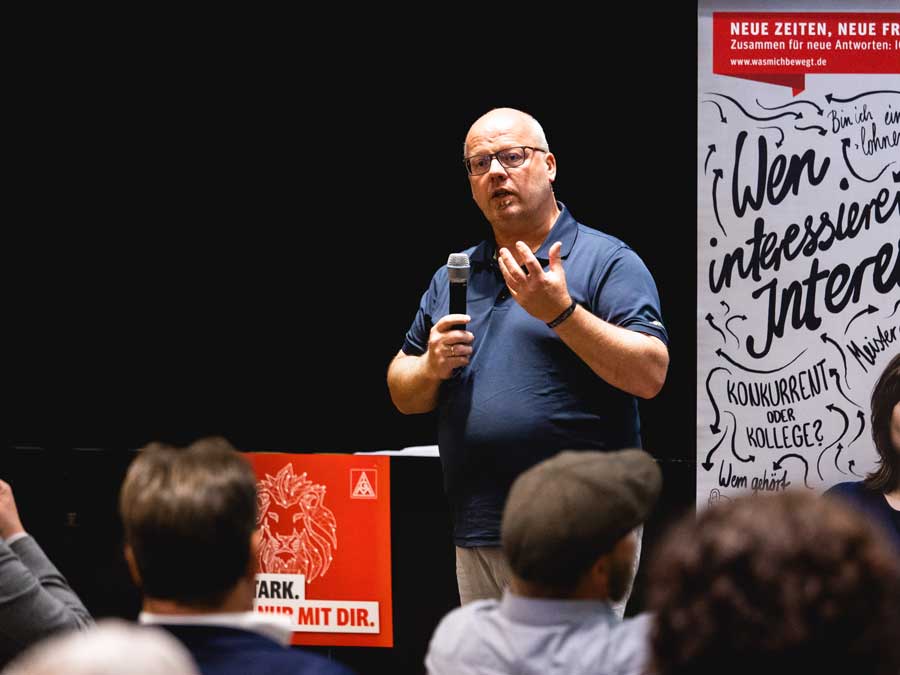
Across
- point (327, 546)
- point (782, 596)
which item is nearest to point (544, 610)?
point (782, 596)

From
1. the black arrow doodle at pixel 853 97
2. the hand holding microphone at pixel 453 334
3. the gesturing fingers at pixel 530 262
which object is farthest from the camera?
the black arrow doodle at pixel 853 97

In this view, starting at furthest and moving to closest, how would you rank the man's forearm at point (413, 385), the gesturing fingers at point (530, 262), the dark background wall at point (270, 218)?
the dark background wall at point (270, 218), the man's forearm at point (413, 385), the gesturing fingers at point (530, 262)

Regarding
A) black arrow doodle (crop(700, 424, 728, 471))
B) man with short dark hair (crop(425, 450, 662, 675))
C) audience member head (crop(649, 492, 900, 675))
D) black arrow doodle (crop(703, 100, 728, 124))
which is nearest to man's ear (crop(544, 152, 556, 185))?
black arrow doodle (crop(703, 100, 728, 124))

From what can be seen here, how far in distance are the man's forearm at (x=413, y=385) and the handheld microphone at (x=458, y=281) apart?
160mm

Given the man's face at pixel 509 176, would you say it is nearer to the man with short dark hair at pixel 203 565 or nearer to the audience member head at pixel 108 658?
the man with short dark hair at pixel 203 565

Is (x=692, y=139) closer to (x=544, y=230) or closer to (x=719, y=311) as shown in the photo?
(x=719, y=311)

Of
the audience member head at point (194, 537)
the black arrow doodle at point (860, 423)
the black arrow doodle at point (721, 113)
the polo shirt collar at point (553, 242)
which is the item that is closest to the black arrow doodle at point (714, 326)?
the black arrow doodle at point (860, 423)

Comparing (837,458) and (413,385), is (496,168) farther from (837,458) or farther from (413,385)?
(837,458)

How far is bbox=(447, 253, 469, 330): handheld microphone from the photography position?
2.69m

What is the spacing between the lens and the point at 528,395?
2.68 metres

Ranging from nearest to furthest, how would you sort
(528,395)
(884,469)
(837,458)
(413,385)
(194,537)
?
(194,537), (528,395), (413,385), (884,469), (837,458)

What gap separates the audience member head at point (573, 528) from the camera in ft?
5.17

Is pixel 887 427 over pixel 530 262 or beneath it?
beneath

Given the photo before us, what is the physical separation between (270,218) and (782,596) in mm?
3777
